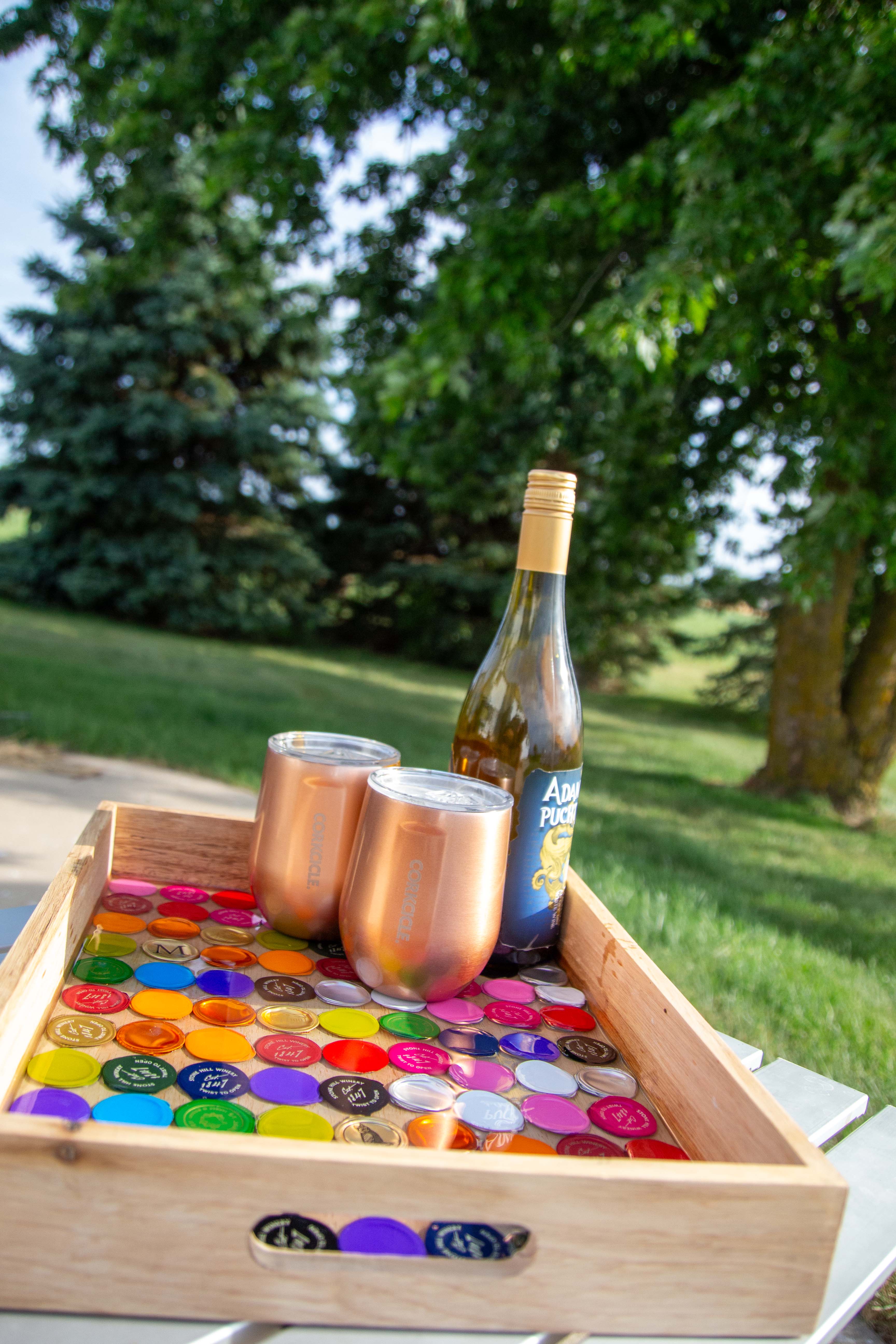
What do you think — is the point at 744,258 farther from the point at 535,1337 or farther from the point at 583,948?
the point at 535,1337

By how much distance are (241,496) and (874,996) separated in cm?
1212

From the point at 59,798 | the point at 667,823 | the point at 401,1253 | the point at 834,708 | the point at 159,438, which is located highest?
the point at 159,438

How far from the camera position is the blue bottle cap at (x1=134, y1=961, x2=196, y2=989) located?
2.69 ft

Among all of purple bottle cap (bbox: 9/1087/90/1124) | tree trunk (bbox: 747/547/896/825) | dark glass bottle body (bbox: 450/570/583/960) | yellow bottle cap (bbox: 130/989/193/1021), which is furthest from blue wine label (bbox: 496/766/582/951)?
tree trunk (bbox: 747/547/896/825)

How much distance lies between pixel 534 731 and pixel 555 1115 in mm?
401

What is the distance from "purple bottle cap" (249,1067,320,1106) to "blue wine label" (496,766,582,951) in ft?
0.94

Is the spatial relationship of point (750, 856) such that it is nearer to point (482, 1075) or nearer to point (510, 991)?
point (510, 991)

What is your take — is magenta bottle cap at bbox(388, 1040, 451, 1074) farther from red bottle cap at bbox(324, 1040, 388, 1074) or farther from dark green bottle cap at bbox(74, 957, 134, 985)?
dark green bottle cap at bbox(74, 957, 134, 985)

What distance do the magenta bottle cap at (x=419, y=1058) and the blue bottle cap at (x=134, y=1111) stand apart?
0.19 metres

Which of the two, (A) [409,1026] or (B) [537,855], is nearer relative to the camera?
(A) [409,1026]

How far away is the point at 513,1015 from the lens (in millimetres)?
875

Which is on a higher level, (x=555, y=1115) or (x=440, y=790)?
(x=440, y=790)

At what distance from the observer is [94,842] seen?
947 mm

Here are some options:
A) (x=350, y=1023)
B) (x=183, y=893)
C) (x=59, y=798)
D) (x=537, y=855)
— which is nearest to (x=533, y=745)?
(x=537, y=855)
